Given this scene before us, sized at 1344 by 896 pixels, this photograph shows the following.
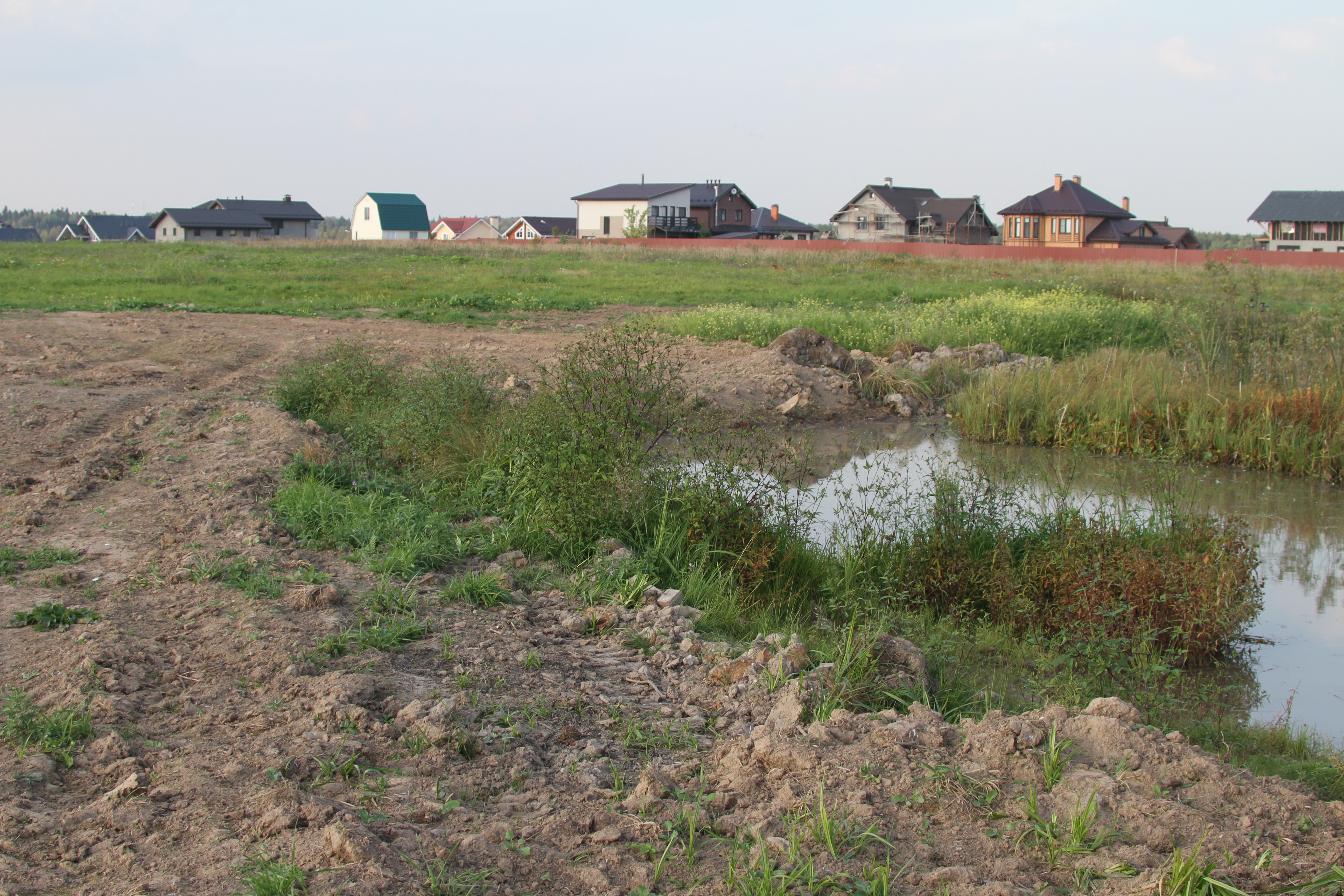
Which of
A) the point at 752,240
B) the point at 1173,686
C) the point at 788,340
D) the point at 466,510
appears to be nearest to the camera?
the point at 1173,686

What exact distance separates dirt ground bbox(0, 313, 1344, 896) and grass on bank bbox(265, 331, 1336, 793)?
1.40ft

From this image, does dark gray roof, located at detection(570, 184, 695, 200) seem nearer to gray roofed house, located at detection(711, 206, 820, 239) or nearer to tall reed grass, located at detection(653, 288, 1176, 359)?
gray roofed house, located at detection(711, 206, 820, 239)

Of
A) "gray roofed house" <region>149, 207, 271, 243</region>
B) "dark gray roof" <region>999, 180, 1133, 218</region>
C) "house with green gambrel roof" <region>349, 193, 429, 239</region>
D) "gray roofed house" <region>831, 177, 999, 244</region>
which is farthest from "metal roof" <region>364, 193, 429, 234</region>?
"dark gray roof" <region>999, 180, 1133, 218</region>

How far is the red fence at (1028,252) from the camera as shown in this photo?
35.8m

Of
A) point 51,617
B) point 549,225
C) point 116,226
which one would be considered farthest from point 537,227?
point 51,617

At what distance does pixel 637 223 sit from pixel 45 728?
71745 millimetres

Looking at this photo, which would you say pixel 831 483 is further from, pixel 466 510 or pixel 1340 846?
pixel 1340 846

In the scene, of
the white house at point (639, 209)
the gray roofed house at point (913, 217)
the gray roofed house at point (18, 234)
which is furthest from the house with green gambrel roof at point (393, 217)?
the gray roofed house at point (913, 217)

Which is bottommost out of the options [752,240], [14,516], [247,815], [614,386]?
[247,815]

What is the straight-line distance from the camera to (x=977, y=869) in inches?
123

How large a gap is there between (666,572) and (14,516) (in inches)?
164

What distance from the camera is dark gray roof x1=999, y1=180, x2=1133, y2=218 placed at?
63.2 metres

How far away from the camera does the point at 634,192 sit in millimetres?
76812

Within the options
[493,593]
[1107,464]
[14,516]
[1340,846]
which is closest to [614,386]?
[493,593]
